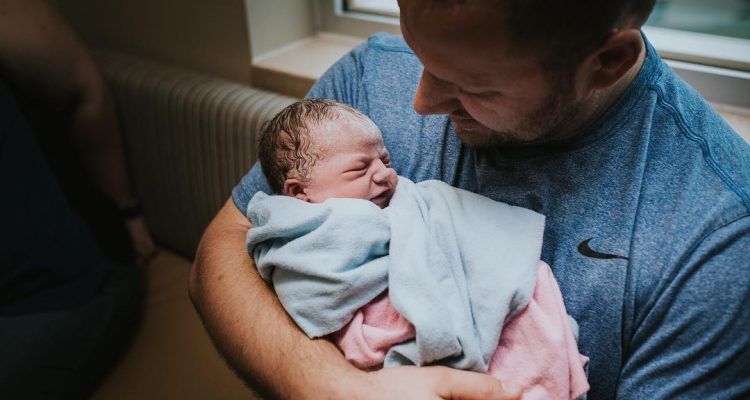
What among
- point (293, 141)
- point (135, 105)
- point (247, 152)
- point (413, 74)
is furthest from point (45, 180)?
point (413, 74)

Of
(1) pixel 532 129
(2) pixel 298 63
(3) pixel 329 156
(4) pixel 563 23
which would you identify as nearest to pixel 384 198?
(3) pixel 329 156

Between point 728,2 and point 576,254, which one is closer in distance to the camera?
point 576,254

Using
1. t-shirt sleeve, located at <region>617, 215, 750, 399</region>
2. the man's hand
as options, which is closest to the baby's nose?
the man's hand

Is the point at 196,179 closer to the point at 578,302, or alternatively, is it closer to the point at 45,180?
the point at 45,180

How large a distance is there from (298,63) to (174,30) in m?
0.48

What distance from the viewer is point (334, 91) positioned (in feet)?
3.95

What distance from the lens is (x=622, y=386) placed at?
2.78ft

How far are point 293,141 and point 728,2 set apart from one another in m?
1.11

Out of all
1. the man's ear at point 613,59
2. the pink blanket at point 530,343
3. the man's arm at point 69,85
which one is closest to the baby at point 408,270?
the pink blanket at point 530,343

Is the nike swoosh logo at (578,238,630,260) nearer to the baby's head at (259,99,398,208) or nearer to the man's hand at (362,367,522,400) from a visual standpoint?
the man's hand at (362,367,522,400)

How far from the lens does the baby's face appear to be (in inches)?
38.3

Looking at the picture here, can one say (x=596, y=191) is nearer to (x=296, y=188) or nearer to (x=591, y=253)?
(x=591, y=253)

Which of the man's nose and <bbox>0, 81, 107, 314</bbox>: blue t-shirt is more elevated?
the man's nose

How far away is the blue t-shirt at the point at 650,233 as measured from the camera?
2.49 feet
